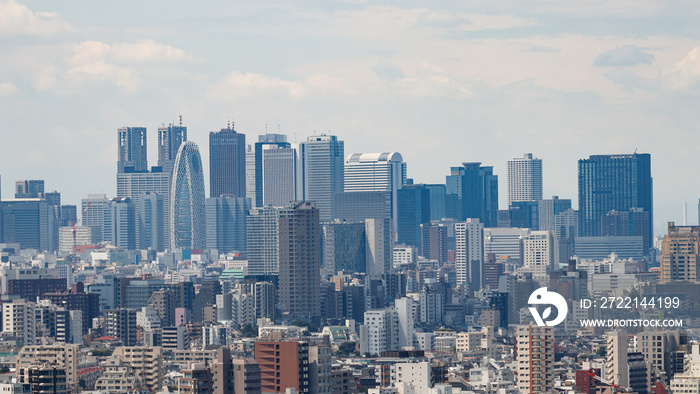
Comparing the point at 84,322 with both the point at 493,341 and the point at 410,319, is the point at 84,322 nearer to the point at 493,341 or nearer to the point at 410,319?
the point at 410,319

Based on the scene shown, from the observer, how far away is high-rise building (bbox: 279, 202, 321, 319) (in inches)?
5027

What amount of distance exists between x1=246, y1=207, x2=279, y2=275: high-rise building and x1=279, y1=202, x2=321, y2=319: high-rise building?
1167 inches

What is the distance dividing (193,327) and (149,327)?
287cm

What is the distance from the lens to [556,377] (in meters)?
60.5

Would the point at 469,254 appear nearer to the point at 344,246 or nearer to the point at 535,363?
the point at 344,246

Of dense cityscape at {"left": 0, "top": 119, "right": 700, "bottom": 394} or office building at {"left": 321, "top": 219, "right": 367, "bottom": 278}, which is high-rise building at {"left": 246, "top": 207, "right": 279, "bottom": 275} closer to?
dense cityscape at {"left": 0, "top": 119, "right": 700, "bottom": 394}

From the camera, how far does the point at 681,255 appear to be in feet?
445

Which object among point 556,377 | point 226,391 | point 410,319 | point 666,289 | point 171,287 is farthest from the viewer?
point 171,287

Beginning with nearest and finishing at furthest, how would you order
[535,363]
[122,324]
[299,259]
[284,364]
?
[284,364] → [535,363] → [122,324] → [299,259]

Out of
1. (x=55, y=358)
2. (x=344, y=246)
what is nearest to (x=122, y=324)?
(x=55, y=358)

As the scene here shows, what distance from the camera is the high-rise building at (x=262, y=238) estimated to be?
16788cm

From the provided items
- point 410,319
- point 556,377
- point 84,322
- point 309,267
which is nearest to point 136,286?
point 309,267

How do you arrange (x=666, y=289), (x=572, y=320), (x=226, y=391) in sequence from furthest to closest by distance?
1. (x=666, y=289)
2. (x=572, y=320)
3. (x=226, y=391)

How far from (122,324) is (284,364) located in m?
56.0
